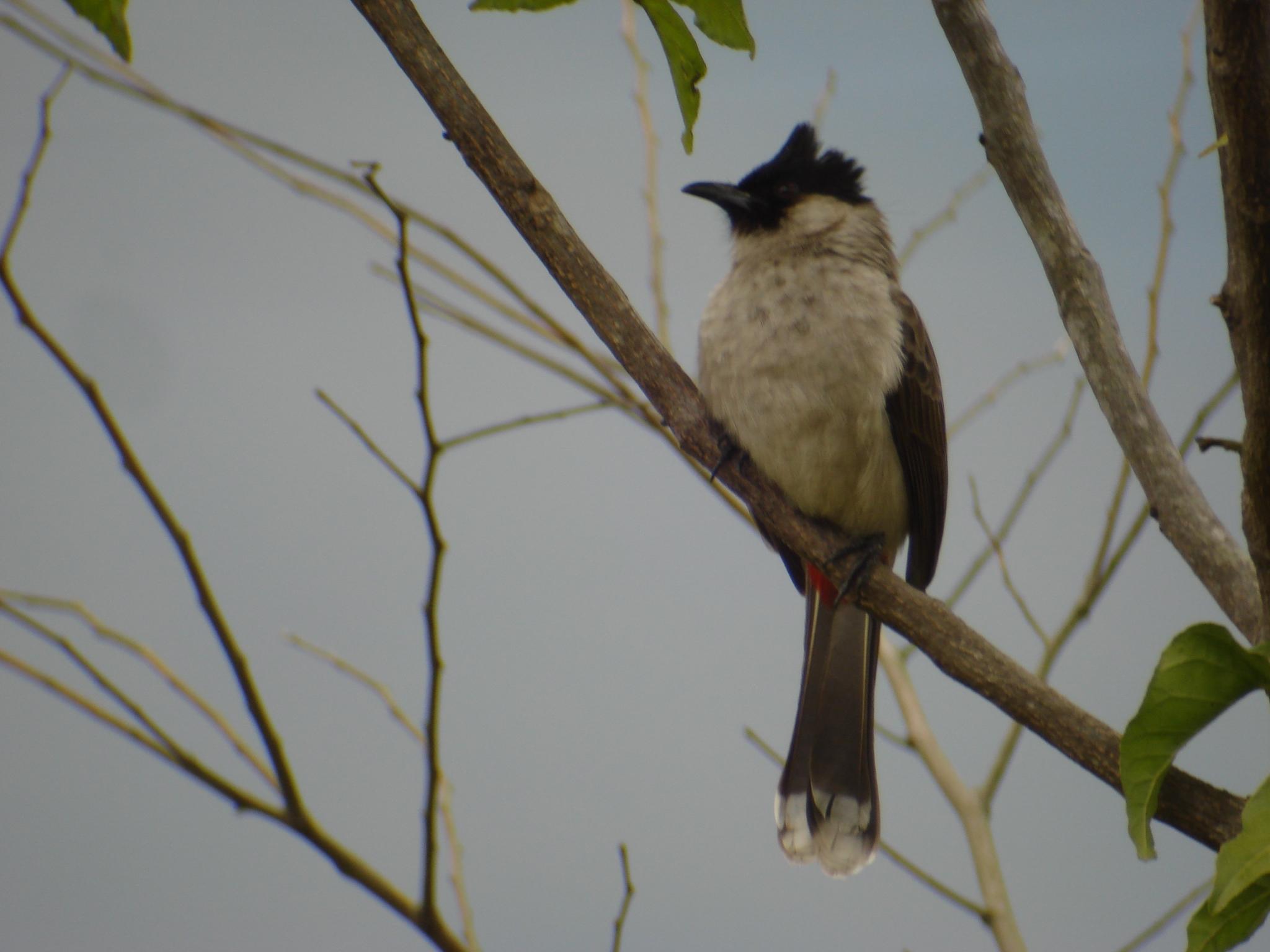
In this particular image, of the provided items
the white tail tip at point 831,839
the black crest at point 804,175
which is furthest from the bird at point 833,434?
the black crest at point 804,175

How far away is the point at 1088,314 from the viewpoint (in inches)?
53.4

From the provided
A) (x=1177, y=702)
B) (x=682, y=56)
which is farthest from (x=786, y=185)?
(x=1177, y=702)

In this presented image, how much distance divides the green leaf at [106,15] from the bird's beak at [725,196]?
1419 mm

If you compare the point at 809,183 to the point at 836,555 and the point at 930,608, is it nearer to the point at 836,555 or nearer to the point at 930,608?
the point at 836,555

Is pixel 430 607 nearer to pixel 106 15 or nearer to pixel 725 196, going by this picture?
pixel 106 15

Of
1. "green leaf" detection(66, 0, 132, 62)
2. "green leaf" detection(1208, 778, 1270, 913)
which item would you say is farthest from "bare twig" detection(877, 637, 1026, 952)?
"green leaf" detection(66, 0, 132, 62)

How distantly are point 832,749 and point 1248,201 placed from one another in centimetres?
134

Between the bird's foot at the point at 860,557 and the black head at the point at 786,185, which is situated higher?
the black head at the point at 786,185

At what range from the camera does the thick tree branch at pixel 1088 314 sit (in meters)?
1.29

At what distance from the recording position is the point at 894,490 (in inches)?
83.1

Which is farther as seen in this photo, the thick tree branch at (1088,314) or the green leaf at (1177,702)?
the thick tree branch at (1088,314)

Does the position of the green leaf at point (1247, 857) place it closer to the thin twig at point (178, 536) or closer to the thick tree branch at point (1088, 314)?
the thick tree branch at point (1088, 314)

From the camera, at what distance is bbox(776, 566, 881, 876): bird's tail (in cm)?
202

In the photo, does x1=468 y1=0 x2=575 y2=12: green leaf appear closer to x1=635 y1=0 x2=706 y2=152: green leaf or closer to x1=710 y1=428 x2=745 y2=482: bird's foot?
x1=635 y1=0 x2=706 y2=152: green leaf
